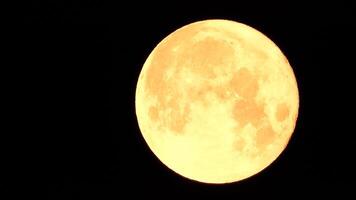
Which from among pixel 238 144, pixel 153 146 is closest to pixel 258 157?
pixel 238 144

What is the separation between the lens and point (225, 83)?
25.8 ft

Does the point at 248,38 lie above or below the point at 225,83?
above

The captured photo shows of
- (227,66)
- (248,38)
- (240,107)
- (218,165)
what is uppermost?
(248,38)

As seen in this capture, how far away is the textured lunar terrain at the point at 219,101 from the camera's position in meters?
7.90

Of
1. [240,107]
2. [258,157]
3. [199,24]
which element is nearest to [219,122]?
[240,107]

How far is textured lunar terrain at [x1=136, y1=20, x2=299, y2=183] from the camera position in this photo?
311 inches

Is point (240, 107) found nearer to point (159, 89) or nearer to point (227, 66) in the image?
point (227, 66)

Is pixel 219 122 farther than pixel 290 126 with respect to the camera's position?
No

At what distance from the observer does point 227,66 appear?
795 centimetres

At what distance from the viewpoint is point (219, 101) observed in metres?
7.85

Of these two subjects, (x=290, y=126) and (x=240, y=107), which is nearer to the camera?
(x=240, y=107)

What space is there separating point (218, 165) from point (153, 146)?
122cm

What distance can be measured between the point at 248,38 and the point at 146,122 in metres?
2.00

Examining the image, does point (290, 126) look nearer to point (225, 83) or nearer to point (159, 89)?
point (225, 83)
